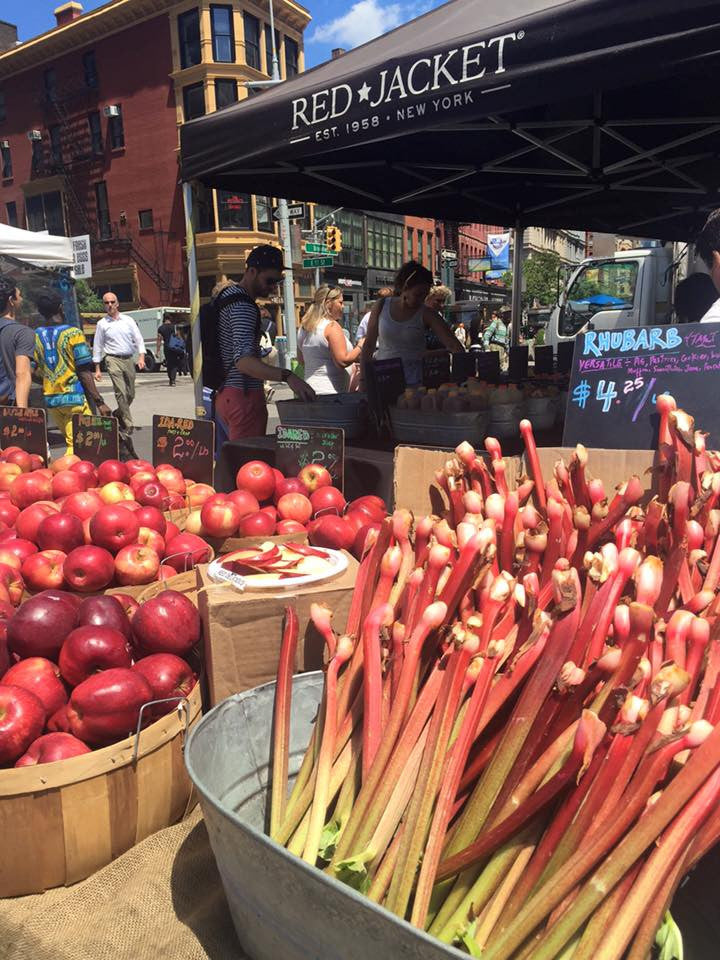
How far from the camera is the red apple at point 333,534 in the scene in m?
2.45

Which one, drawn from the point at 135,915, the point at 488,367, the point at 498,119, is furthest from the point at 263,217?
the point at 135,915

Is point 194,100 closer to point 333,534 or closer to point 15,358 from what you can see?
point 15,358

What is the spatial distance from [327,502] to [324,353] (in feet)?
10.6

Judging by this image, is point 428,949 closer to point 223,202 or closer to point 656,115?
point 656,115

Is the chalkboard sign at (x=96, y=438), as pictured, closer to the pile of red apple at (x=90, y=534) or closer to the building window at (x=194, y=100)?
the pile of red apple at (x=90, y=534)

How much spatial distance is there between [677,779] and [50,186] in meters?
44.8

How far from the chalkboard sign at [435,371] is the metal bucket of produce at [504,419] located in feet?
3.38

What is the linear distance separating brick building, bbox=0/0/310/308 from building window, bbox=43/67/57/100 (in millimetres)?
56

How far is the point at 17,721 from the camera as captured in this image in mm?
1657

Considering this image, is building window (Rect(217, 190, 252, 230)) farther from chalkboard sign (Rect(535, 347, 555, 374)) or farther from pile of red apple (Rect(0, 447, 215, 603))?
pile of red apple (Rect(0, 447, 215, 603))

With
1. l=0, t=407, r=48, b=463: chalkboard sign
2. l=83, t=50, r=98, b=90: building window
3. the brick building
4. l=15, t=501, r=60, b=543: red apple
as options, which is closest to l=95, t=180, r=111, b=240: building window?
the brick building

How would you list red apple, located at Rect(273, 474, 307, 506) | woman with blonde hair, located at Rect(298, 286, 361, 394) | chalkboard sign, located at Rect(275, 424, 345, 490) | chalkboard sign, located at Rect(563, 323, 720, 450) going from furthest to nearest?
woman with blonde hair, located at Rect(298, 286, 361, 394) → chalkboard sign, located at Rect(275, 424, 345, 490) → red apple, located at Rect(273, 474, 307, 506) → chalkboard sign, located at Rect(563, 323, 720, 450)

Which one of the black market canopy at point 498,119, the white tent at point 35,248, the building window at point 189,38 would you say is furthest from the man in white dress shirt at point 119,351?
the building window at point 189,38

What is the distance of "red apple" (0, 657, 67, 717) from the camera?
1.80 m
